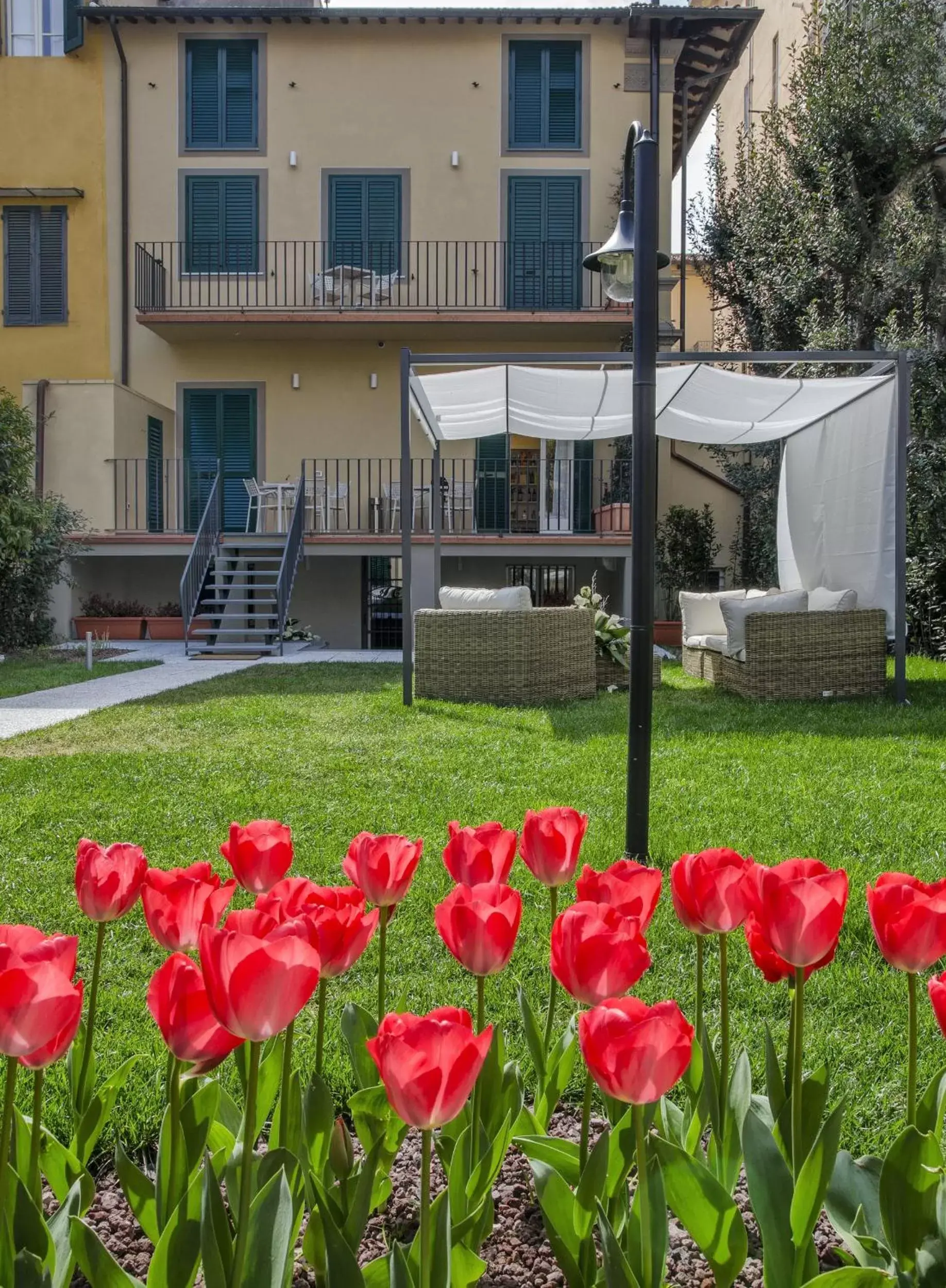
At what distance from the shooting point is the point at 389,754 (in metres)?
5.26

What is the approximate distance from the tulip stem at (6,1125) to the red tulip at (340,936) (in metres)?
0.26

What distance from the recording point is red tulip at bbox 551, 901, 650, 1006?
2.89 feet

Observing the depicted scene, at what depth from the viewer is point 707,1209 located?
94 cm

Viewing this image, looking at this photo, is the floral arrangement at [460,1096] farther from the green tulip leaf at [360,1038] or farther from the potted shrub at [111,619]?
the potted shrub at [111,619]

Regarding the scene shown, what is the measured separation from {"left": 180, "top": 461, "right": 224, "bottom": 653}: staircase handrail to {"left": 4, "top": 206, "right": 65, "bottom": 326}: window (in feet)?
11.2

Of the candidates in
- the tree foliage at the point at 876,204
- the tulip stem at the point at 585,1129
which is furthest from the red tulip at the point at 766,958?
the tree foliage at the point at 876,204

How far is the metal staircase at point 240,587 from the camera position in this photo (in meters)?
11.8

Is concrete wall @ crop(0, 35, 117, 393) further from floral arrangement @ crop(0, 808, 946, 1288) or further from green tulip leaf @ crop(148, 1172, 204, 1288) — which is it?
green tulip leaf @ crop(148, 1172, 204, 1288)

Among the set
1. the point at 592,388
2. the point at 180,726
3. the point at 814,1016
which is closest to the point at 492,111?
the point at 592,388

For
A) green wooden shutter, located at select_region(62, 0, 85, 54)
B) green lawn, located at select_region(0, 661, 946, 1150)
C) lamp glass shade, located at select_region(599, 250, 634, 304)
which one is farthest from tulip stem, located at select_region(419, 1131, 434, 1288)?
green wooden shutter, located at select_region(62, 0, 85, 54)

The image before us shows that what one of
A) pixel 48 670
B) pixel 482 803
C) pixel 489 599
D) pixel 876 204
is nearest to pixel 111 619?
pixel 48 670

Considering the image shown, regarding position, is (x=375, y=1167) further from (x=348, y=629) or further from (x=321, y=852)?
(x=348, y=629)

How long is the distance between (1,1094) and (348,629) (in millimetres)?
12807

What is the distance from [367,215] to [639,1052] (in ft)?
51.2
